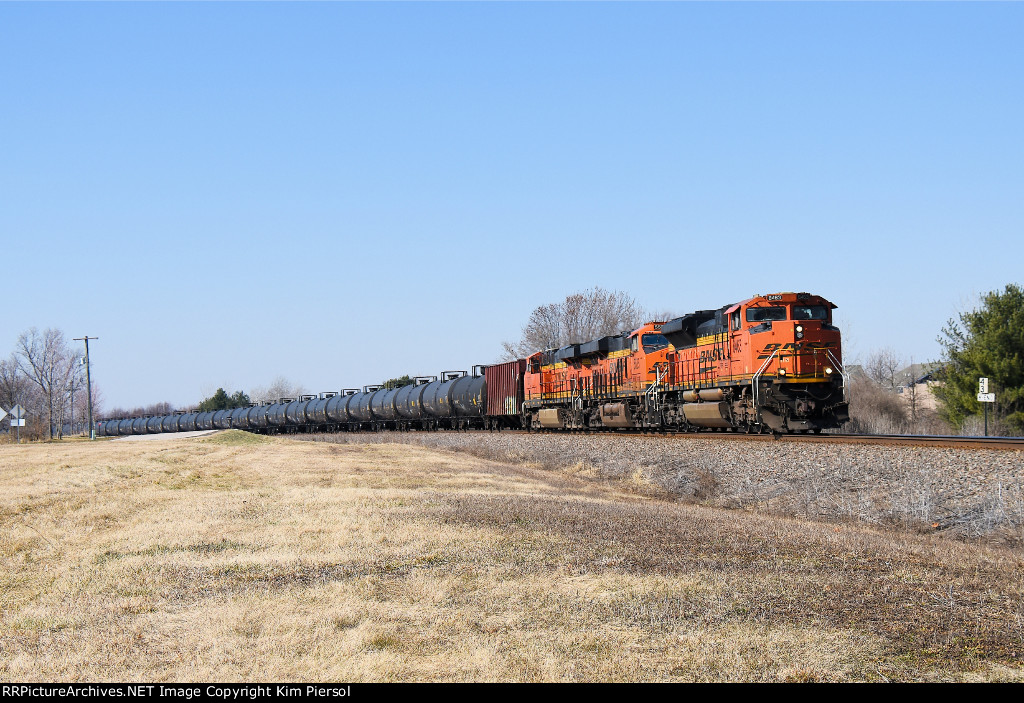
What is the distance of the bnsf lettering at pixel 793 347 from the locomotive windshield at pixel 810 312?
758 mm

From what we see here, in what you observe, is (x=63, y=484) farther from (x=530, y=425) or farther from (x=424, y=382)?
(x=424, y=382)

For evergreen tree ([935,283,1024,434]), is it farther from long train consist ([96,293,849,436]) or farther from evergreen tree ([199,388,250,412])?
evergreen tree ([199,388,250,412])

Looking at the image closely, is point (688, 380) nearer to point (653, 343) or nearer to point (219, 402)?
point (653, 343)

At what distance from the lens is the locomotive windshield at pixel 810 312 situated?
73.2 feet

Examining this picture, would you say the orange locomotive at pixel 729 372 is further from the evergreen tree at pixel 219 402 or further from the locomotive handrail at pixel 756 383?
the evergreen tree at pixel 219 402

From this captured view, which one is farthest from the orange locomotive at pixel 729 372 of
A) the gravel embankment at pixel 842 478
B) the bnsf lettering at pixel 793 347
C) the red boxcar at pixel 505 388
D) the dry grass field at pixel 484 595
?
the dry grass field at pixel 484 595

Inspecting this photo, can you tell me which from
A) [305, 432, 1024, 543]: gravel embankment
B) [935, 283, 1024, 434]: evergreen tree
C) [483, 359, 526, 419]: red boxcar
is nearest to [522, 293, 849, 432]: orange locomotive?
[305, 432, 1024, 543]: gravel embankment

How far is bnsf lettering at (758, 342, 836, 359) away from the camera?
2181 centimetres

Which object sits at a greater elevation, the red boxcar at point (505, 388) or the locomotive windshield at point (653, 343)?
the locomotive windshield at point (653, 343)

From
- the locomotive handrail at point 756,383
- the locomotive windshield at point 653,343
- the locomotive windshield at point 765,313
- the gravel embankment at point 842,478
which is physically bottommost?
the gravel embankment at point 842,478

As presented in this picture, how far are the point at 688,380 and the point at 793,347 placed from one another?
4731 mm

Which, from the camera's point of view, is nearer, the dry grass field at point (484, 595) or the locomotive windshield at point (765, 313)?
the dry grass field at point (484, 595)

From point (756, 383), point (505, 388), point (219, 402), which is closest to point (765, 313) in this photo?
point (756, 383)

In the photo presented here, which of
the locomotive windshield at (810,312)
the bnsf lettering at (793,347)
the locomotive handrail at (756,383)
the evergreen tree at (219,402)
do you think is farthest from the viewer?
the evergreen tree at (219,402)
